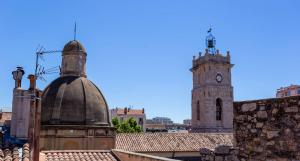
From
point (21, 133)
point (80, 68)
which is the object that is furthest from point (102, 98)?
point (21, 133)

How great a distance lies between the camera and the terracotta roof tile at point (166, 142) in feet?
86.0

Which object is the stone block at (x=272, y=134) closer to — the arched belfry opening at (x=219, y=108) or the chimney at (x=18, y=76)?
the chimney at (x=18, y=76)

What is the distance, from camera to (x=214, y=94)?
4041 centimetres

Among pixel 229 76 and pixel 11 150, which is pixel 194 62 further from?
pixel 11 150

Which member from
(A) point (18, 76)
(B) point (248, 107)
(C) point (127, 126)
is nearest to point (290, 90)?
(C) point (127, 126)

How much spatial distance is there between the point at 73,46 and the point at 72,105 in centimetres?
473

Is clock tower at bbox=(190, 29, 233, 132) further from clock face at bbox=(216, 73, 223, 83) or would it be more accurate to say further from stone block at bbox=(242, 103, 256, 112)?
stone block at bbox=(242, 103, 256, 112)

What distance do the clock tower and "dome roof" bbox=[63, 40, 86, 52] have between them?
22578mm

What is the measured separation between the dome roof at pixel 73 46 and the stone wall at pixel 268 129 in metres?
16.8

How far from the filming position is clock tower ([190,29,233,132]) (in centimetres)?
3994

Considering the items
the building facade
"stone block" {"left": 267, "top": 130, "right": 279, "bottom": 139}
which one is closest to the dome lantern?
the building facade

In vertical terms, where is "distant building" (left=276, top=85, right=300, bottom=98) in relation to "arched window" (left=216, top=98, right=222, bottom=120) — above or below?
above

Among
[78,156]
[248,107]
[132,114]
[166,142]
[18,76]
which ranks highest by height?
[18,76]

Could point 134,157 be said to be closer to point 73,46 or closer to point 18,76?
point 18,76
